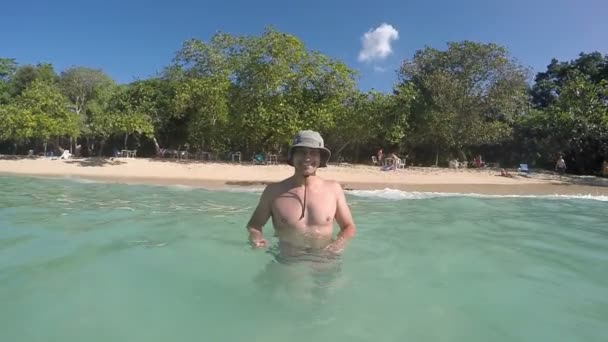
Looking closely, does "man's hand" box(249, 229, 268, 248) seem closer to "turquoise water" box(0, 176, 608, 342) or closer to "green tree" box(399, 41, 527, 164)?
"turquoise water" box(0, 176, 608, 342)

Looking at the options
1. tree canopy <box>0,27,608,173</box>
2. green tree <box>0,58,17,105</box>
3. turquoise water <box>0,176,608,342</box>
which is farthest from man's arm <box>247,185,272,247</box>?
green tree <box>0,58,17,105</box>

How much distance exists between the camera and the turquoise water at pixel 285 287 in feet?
9.26

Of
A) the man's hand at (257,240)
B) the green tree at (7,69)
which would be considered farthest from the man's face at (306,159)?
the green tree at (7,69)

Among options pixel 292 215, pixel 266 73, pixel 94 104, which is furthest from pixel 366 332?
pixel 94 104

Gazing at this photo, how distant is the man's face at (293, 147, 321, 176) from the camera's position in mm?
3504

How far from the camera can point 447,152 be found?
106 ft

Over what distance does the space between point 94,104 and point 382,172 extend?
24912 millimetres

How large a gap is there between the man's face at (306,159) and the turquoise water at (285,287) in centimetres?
77

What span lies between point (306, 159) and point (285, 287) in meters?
0.96

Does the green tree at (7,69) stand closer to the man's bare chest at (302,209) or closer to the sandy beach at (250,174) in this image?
the sandy beach at (250,174)

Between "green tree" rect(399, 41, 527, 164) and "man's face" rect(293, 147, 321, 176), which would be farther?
"green tree" rect(399, 41, 527, 164)

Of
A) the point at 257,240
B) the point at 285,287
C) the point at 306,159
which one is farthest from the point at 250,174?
the point at 285,287

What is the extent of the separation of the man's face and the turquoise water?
77 centimetres

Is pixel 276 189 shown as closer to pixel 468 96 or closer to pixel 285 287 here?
pixel 285 287
